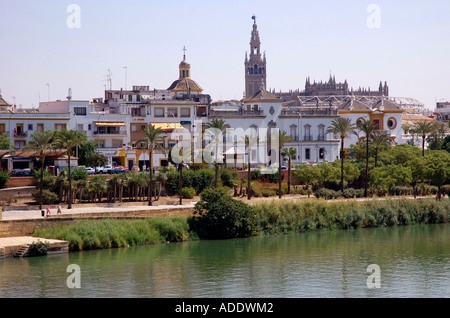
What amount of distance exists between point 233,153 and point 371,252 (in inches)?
896

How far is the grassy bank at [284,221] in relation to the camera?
41156 mm

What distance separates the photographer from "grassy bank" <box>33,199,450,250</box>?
135 ft

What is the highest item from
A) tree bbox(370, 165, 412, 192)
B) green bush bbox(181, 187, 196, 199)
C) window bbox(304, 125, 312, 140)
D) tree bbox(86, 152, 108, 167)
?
window bbox(304, 125, 312, 140)

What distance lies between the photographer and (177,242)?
43.7m

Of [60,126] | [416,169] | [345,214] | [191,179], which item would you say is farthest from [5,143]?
[416,169]

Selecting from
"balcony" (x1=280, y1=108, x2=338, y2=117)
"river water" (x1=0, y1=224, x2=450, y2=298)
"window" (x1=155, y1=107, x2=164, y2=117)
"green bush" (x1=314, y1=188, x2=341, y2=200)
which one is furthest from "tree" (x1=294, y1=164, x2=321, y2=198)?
"window" (x1=155, y1=107, x2=164, y2=117)

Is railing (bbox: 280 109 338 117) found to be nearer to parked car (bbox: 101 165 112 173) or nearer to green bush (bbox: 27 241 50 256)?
parked car (bbox: 101 165 112 173)

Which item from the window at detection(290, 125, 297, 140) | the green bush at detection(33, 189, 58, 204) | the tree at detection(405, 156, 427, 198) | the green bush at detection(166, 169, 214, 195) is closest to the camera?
the green bush at detection(33, 189, 58, 204)

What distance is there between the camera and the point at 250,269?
119 feet

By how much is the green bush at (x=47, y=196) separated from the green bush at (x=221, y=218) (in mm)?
10108

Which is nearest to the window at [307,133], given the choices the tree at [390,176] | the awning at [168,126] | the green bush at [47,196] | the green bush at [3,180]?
the awning at [168,126]

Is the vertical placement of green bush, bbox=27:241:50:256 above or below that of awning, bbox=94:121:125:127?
below

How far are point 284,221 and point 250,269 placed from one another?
37.3ft

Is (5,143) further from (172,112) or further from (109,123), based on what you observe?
(172,112)
